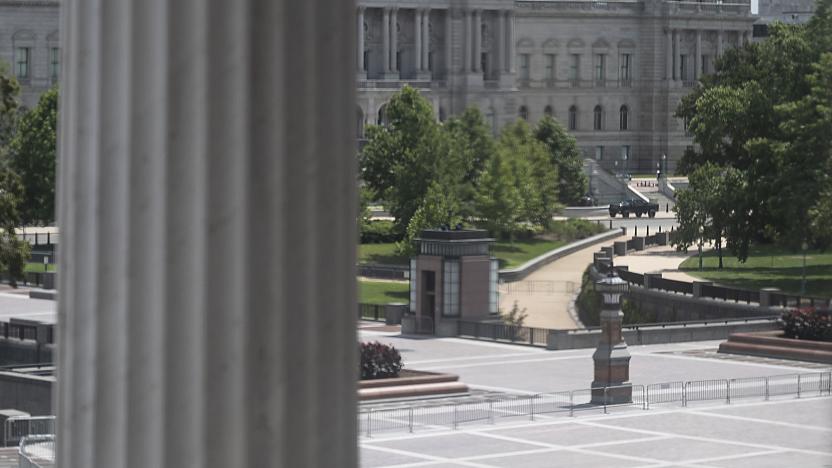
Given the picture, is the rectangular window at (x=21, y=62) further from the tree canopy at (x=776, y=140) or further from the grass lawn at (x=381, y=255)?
the tree canopy at (x=776, y=140)

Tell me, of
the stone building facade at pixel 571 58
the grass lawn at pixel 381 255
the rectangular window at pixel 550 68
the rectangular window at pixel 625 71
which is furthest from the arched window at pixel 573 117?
the grass lawn at pixel 381 255

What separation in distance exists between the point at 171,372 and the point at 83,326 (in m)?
0.27

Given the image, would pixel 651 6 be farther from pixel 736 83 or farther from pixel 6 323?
pixel 6 323

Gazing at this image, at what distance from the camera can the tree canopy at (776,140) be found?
5391 cm

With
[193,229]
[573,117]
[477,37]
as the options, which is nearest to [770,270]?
[193,229]

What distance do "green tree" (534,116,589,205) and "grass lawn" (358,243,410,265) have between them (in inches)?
770

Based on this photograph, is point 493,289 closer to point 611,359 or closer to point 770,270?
point 611,359

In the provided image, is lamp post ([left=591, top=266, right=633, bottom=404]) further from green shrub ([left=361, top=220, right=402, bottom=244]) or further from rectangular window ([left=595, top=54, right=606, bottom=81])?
rectangular window ([left=595, top=54, right=606, bottom=81])

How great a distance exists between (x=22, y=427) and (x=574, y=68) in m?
116

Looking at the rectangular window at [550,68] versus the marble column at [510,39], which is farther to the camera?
the rectangular window at [550,68]

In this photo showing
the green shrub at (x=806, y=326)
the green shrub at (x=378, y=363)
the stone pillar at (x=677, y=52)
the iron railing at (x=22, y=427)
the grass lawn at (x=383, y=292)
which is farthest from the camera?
the stone pillar at (x=677, y=52)

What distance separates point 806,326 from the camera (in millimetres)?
41562

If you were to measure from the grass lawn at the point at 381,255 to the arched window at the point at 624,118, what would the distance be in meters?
69.9

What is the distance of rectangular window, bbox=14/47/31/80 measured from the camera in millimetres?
121938
